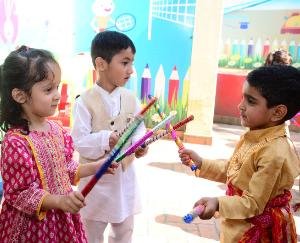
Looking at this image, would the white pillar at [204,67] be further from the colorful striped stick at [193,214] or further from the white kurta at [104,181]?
the colorful striped stick at [193,214]

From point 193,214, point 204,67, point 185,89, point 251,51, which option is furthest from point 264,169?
point 251,51

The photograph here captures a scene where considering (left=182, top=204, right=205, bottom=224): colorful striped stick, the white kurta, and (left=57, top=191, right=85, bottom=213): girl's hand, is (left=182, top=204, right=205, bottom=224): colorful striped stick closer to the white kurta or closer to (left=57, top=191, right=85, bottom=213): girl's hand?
(left=57, top=191, right=85, bottom=213): girl's hand

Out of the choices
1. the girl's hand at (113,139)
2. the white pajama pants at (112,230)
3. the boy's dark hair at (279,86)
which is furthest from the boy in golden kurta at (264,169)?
the white pajama pants at (112,230)

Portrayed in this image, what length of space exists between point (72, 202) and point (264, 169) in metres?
0.71

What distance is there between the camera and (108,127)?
1.99m

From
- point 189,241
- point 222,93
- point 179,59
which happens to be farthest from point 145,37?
point 189,241

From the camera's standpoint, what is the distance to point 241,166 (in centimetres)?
157

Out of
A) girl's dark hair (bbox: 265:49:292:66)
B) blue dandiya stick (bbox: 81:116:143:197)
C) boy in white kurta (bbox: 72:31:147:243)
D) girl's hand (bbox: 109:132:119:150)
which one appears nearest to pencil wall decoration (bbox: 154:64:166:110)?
girl's dark hair (bbox: 265:49:292:66)

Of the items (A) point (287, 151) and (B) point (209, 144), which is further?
(B) point (209, 144)

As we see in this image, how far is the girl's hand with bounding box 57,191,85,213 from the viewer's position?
120 centimetres

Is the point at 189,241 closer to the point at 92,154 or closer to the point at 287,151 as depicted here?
the point at 92,154

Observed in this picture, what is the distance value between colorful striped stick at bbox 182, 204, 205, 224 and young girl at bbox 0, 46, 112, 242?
1.46ft

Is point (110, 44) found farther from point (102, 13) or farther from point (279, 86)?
point (102, 13)

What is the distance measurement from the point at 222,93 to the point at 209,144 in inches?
105
